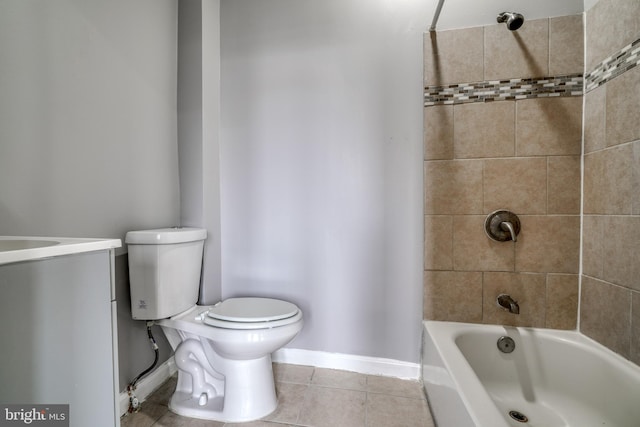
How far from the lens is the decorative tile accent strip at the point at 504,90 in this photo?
47.6 inches

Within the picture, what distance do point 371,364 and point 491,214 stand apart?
39.2 inches

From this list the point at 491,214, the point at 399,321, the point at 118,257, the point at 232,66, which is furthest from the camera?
the point at 232,66

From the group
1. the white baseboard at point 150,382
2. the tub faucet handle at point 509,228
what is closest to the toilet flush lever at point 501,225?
the tub faucet handle at point 509,228

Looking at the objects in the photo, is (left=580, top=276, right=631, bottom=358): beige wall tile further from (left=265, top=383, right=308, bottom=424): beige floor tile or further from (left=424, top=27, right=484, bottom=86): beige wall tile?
(left=265, top=383, right=308, bottom=424): beige floor tile

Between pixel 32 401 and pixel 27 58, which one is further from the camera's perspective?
pixel 27 58

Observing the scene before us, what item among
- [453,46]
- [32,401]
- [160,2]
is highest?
[160,2]

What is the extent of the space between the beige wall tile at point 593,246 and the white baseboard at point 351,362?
0.90 metres

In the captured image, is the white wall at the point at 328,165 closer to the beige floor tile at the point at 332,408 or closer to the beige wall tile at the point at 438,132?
the beige wall tile at the point at 438,132

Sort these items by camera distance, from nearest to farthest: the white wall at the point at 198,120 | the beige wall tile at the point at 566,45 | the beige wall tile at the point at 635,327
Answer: the beige wall tile at the point at 635,327 → the beige wall tile at the point at 566,45 → the white wall at the point at 198,120

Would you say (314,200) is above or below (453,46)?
below

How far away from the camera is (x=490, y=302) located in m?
1.29

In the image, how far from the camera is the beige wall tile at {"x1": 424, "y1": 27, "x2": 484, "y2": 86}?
1285 mm

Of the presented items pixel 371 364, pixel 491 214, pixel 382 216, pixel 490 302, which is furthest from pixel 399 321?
pixel 491 214

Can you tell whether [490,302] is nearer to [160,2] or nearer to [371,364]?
[371,364]
